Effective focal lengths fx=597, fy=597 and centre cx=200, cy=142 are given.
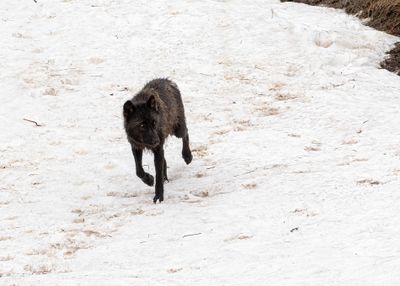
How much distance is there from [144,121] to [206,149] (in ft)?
9.29

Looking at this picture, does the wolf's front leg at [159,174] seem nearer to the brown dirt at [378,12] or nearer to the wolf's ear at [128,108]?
the wolf's ear at [128,108]

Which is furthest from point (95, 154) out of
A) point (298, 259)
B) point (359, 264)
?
point (359, 264)

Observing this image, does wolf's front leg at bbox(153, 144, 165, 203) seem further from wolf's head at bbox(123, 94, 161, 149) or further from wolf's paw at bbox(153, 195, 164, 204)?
wolf's head at bbox(123, 94, 161, 149)

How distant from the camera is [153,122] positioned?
10.2 meters

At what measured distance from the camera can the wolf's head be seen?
10.1 meters

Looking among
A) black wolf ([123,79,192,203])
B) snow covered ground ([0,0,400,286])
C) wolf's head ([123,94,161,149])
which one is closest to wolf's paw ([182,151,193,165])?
snow covered ground ([0,0,400,286])

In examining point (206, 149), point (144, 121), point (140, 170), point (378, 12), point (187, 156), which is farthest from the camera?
point (378, 12)

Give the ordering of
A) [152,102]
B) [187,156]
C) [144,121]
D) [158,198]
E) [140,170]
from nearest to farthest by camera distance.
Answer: [144,121] < [152,102] < [158,198] < [140,170] < [187,156]

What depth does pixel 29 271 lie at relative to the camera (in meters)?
7.80

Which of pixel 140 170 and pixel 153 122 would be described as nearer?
pixel 153 122

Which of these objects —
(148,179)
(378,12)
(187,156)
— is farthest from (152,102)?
(378,12)

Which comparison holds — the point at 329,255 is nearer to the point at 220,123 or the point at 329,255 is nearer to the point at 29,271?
the point at 29,271

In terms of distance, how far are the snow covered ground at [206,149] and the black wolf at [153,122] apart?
49 cm

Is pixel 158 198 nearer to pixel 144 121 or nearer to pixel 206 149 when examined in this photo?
pixel 144 121
